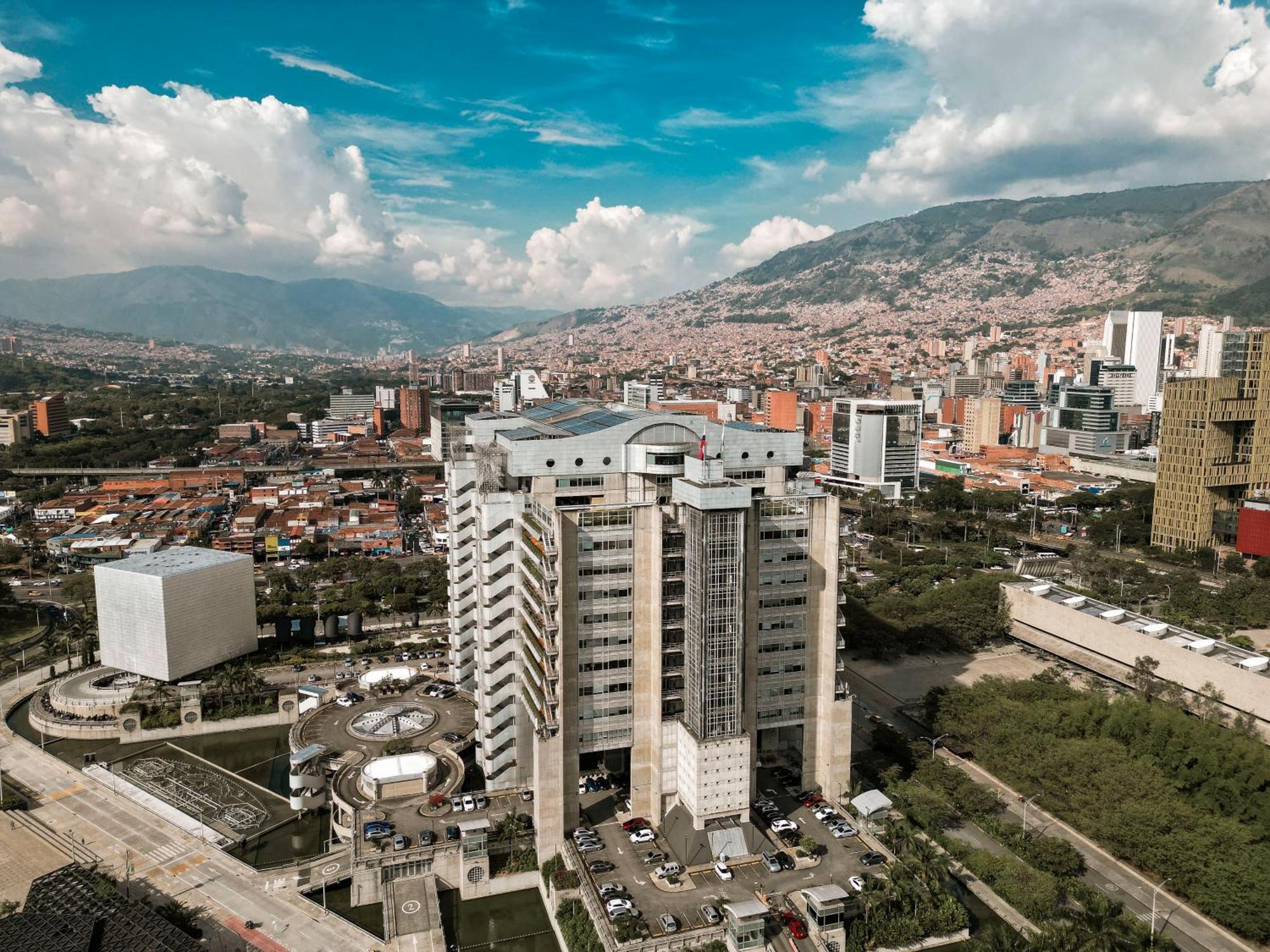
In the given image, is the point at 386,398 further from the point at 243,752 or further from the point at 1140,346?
the point at 1140,346

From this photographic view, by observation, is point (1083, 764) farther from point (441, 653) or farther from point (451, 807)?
point (441, 653)

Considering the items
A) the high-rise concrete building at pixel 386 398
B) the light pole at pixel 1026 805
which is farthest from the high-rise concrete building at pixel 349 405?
the light pole at pixel 1026 805

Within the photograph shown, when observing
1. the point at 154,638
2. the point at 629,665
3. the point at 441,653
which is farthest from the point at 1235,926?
the point at 154,638

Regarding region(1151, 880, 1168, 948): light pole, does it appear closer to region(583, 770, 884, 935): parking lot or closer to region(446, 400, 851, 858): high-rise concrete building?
region(583, 770, 884, 935): parking lot

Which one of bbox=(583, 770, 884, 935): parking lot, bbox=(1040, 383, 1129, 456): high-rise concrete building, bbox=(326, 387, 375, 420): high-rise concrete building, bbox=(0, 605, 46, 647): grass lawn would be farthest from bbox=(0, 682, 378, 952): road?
bbox=(326, 387, 375, 420): high-rise concrete building

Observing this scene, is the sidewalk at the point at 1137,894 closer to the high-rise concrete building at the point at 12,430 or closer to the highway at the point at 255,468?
the highway at the point at 255,468
